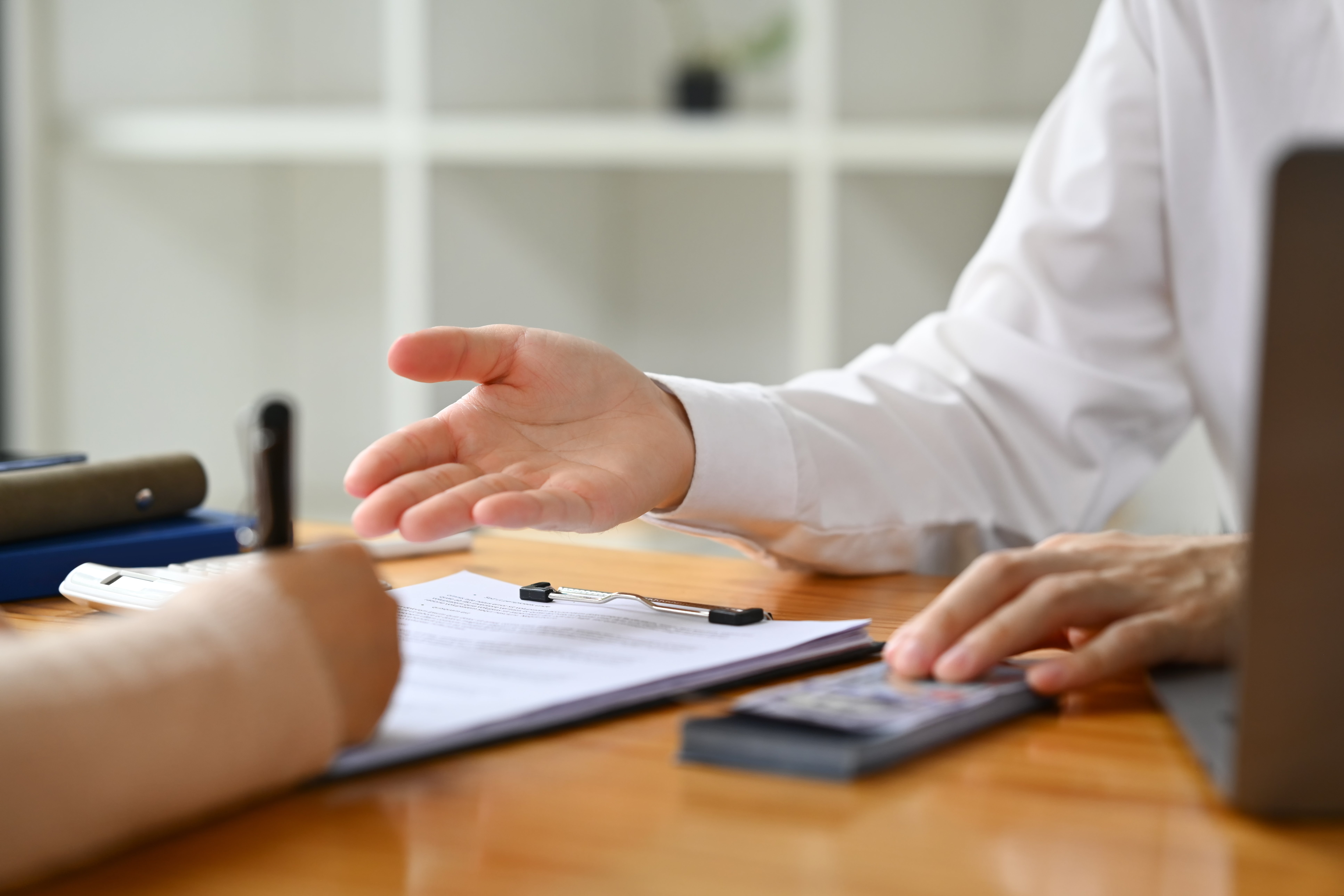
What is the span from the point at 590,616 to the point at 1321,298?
38cm

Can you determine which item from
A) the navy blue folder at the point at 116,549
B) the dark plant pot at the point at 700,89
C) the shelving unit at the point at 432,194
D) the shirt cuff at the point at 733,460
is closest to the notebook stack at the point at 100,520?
the navy blue folder at the point at 116,549

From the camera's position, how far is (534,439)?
794 millimetres

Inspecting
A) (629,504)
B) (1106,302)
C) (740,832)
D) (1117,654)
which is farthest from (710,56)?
(740,832)

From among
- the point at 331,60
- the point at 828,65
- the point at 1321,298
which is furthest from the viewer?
the point at 331,60

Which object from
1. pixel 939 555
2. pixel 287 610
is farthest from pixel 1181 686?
pixel 939 555

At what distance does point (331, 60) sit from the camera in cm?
272

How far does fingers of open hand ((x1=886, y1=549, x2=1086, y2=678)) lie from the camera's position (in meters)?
0.53

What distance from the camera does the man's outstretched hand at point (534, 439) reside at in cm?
67

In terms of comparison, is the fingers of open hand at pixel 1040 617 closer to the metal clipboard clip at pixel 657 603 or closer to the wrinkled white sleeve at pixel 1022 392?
the metal clipboard clip at pixel 657 603

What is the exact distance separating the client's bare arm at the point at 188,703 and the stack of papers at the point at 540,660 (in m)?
0.03

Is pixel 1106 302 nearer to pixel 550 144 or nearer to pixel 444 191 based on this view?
pixel 550 144

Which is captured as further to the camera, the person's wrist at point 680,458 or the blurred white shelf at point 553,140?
the blurred white shelf at point 553,140

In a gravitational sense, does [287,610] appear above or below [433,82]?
below

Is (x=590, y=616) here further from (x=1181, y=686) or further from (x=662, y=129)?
(x=662, y=129)
